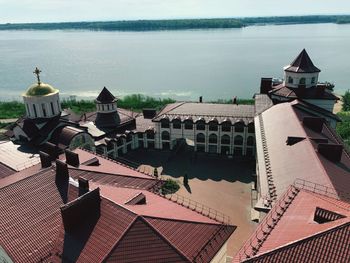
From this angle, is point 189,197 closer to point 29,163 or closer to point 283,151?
point 283,151

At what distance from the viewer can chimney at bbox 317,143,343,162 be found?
1026 inches

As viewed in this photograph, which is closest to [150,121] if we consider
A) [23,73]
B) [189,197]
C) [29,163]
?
[189,197]

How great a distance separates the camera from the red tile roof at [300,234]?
42.9ft

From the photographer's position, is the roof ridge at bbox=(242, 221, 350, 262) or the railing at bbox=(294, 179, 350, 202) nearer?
the roof ridge at bbox=(242, 221, 350, 262)

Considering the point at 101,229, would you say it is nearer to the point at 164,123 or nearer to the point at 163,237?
the point at 163,237

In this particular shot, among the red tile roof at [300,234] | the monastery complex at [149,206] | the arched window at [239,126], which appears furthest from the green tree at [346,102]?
the red tile roof at [300,234]

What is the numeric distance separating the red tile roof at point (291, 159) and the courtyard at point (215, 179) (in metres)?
6.79

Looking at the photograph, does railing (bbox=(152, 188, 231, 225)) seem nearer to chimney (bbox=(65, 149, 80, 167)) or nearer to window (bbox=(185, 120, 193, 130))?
chimney (bbox=(65, 149, 80, 167))

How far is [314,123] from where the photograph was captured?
3322 centimetres

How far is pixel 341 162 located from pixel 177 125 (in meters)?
26.4

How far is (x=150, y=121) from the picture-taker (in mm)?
53469

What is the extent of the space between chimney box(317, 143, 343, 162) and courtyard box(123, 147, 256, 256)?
9884 millimetres

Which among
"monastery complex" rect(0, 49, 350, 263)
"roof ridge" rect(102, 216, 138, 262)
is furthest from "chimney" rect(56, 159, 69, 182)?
"roof ridge" rect(102, 216, 138, 262)

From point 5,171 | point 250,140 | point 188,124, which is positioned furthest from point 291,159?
point 5,171
